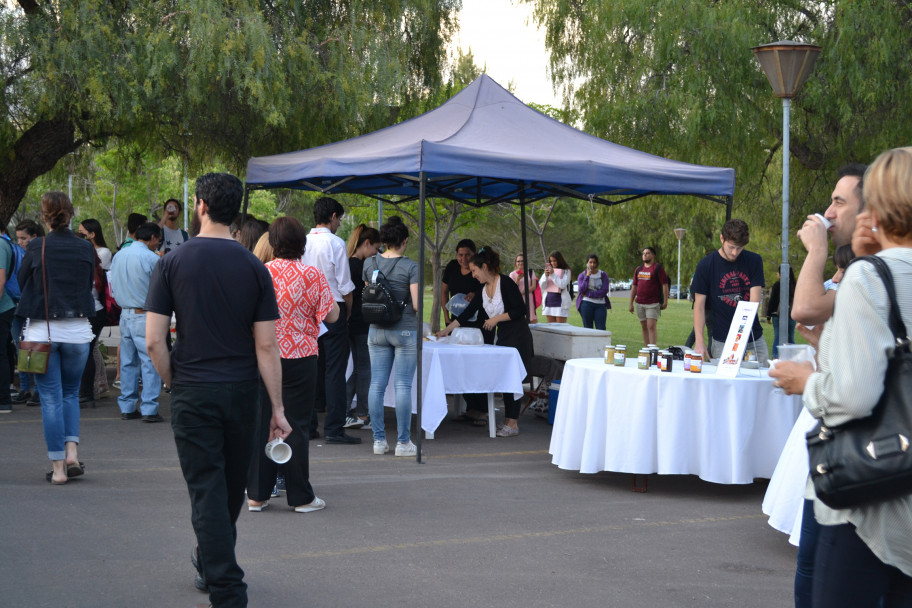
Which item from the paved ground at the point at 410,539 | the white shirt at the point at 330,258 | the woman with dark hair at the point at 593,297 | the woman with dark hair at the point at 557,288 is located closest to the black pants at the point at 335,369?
the white shirt at the point at 330,258

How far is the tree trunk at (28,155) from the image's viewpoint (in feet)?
42.8

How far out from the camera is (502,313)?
31.5ft

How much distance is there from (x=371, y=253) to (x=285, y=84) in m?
3.69

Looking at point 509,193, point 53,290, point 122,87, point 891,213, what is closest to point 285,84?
point 122,87

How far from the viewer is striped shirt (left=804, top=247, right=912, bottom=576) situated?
2281mm

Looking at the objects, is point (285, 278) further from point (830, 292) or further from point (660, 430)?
point (830, 292)

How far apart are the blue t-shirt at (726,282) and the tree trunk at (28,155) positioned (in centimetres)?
893

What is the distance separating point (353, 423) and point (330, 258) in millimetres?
1972

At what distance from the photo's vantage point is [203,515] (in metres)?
3.96

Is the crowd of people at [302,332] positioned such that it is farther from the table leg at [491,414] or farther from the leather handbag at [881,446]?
the table leg at [491,414]

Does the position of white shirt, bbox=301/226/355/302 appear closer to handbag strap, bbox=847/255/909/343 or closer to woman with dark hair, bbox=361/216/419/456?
woman with dark hair, bbox=361/216/419/456

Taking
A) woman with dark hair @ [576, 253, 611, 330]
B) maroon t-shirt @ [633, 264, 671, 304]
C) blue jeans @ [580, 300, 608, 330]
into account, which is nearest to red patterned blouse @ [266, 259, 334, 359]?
woman with dark hair @ [576, 253, 611, 330]

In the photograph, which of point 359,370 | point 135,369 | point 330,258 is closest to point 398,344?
point 330,258

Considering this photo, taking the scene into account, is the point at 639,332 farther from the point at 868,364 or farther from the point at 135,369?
the point at 868,364
